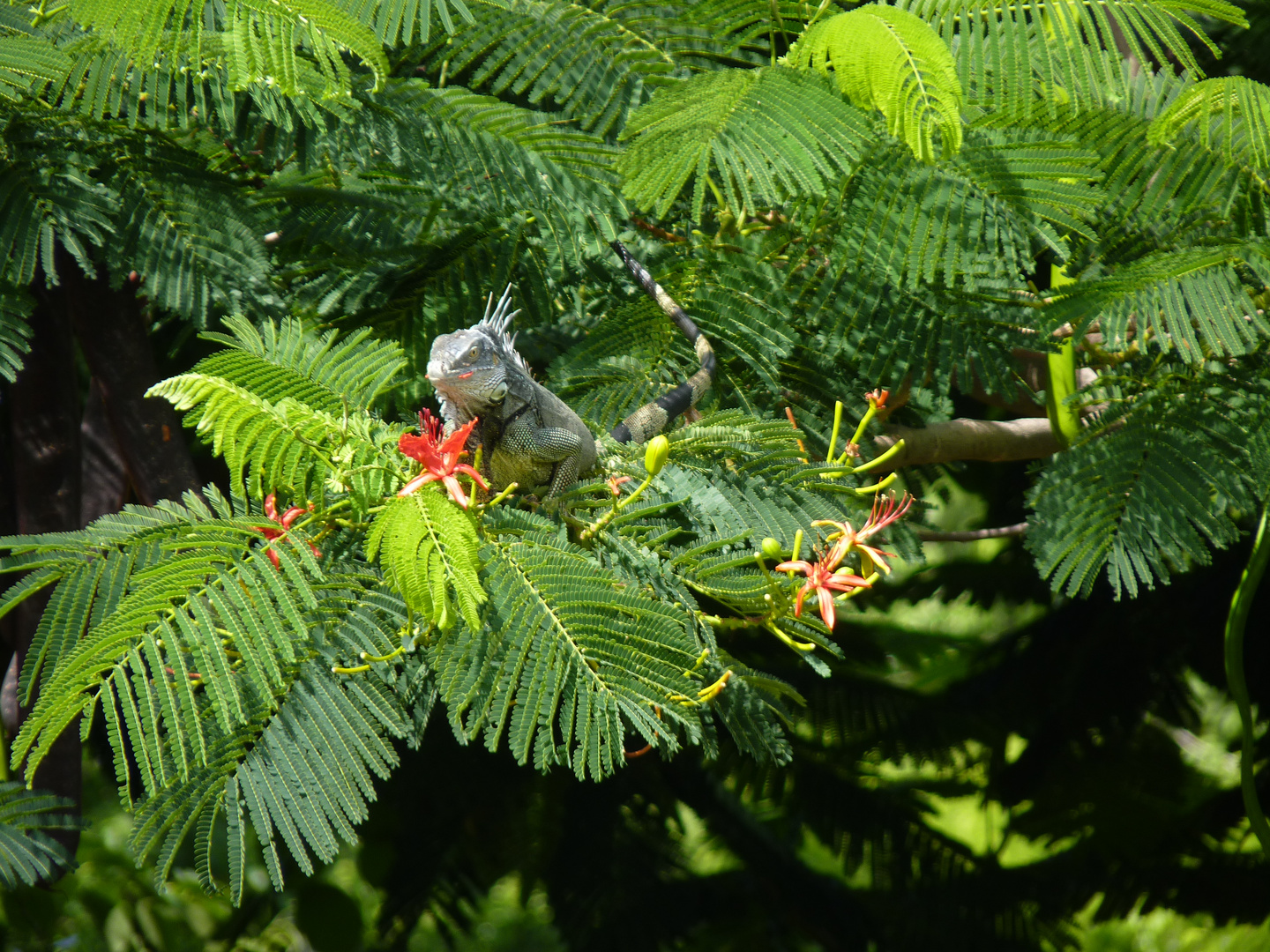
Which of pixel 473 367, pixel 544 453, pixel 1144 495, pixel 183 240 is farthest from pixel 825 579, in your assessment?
pixel 183 240

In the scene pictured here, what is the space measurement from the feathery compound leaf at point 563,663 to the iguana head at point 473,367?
495mm

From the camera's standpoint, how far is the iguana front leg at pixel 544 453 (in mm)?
2145

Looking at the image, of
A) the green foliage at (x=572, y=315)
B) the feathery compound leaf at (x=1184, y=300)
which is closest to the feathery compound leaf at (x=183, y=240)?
the green foliage at (x=572, y=315)

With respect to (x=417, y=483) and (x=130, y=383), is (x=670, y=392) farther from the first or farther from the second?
(x=130, y=383)

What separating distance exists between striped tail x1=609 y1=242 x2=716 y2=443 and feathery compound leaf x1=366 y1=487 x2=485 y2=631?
82 centimetres

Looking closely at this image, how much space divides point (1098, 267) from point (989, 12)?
80cm

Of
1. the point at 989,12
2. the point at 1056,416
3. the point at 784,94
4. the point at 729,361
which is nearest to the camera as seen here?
the point at 784,94

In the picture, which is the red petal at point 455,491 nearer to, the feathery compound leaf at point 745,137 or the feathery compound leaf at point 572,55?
the feathery compound leaf at point 745,137

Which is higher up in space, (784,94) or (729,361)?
(784,94)

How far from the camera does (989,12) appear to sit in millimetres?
2475

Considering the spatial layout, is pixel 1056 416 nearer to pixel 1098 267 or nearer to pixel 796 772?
pixel 1098 267

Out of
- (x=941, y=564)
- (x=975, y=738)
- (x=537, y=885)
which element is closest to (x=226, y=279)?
(x=537, y=885)

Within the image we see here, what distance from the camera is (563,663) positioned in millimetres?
1587

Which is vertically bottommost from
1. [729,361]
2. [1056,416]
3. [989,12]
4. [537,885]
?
[537,885]
